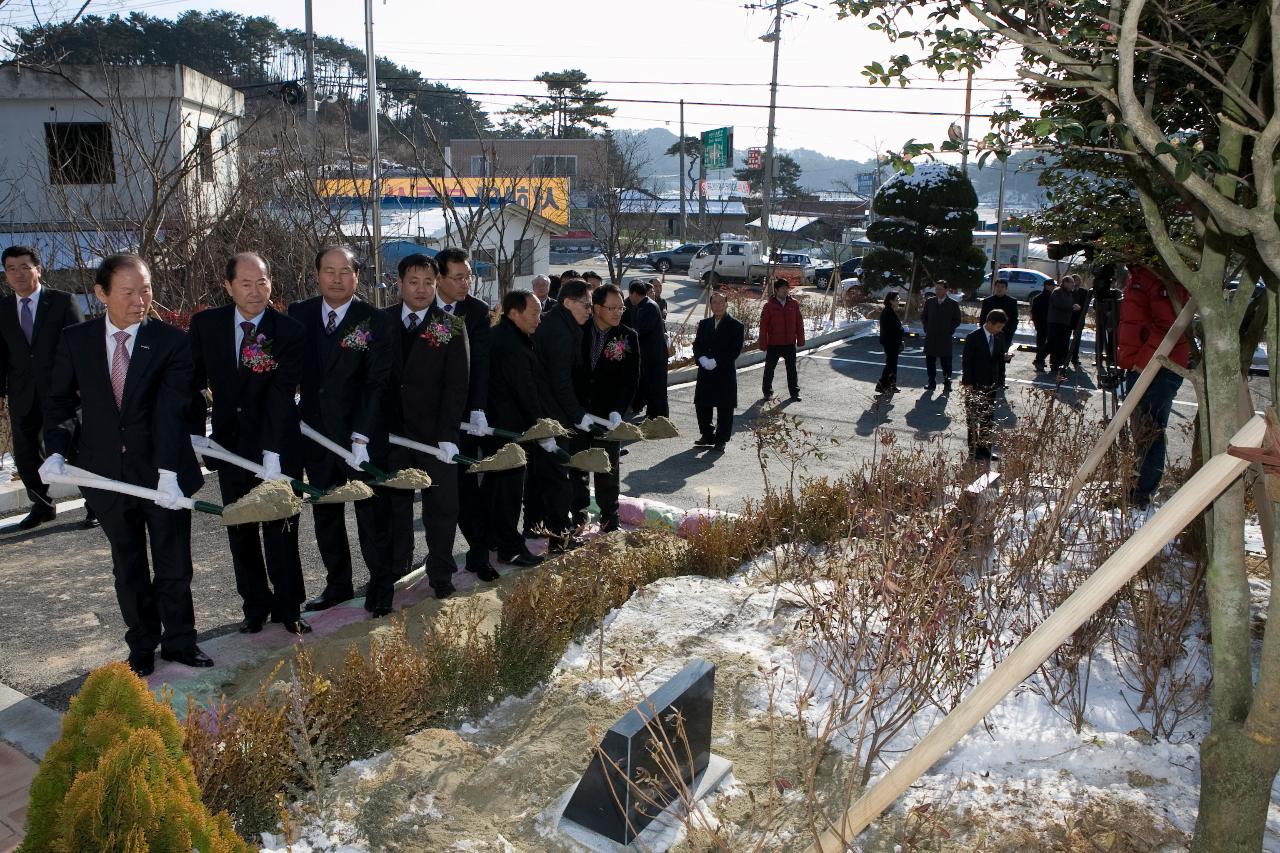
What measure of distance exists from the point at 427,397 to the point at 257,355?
3.36 feet

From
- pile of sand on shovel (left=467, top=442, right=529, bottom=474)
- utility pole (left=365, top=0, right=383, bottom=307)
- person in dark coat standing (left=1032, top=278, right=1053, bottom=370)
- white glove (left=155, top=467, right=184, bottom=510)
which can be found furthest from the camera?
person in dark coat standing (left=1032, top=278, right=1053, bottom=370)

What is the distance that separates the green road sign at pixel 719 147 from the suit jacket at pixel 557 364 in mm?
36852

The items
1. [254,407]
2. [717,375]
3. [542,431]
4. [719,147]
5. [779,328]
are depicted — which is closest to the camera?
[254,407]

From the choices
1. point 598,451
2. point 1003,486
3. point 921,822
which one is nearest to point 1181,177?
point 921,822

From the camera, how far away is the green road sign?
140ft

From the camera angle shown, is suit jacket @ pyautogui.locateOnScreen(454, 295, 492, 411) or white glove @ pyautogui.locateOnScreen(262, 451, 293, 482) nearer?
white glove @ pyautogui.locateOnScreen(262, 451, 293, 482)

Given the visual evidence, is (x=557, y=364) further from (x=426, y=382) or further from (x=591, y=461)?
(x=426, y=382)

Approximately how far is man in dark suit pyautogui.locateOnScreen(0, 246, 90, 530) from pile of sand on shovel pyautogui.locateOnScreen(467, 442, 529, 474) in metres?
3.01

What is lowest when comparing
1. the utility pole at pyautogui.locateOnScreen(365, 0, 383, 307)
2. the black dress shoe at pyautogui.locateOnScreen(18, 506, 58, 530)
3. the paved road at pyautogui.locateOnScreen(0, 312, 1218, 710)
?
the paved road at pyautogui.locateOnScreen(0, 312, 1218, 710)

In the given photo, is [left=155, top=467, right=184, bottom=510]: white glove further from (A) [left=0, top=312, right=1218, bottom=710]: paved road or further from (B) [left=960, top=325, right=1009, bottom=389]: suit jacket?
(B) [left=960, top=325, right=1009, bottom=389]: suit jacket

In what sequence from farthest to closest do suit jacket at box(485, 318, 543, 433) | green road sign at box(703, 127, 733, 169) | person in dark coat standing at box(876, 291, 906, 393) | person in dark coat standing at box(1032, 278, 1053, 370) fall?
1. green road sign at box(703, 127, 733, 169)
2. person in dark coat standing at box(1032, 278, 1053, 370)
3. person in dark coat standing at box(876, 291, 906, 393)
4. suit jacket at box(485, 318, 543, 433)

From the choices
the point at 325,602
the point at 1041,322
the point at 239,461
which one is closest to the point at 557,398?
the point at 325,602

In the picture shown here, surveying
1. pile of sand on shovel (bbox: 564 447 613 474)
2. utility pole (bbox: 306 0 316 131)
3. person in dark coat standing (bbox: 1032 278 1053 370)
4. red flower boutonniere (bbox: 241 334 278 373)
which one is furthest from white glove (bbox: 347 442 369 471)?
person in dark coat standing (bbox: 1032 278 1053 370)

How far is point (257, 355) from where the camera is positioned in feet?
16.6
